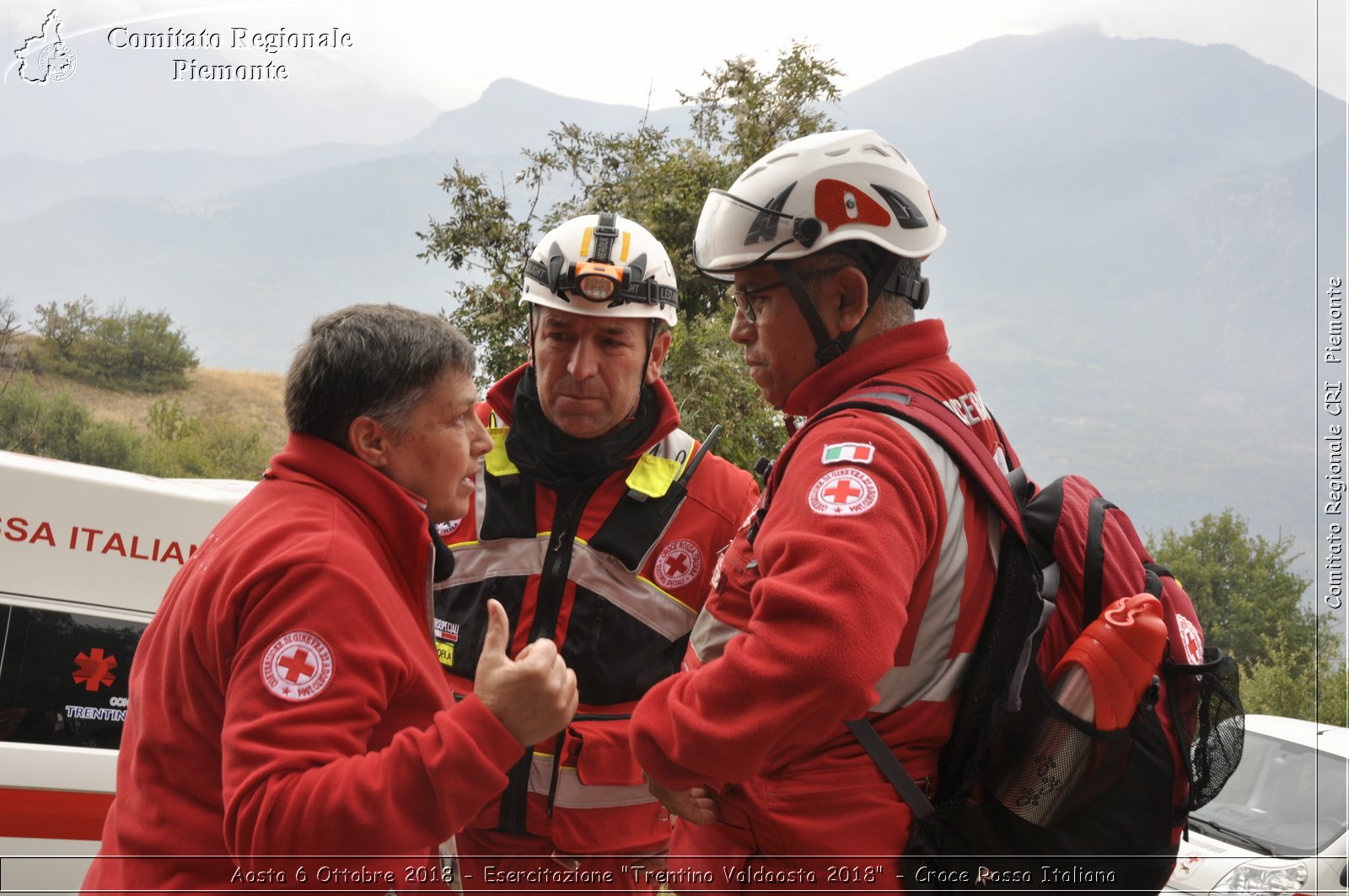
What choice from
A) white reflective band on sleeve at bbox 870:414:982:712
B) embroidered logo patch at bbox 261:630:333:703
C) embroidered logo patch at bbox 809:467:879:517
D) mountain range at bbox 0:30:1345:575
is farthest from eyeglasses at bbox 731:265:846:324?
mountain range at bbox 0:30:1345:575

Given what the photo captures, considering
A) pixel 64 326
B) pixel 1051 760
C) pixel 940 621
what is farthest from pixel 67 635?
pixel 64 326

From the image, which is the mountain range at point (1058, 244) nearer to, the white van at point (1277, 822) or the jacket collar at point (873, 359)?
the white van at point (1277, 822)

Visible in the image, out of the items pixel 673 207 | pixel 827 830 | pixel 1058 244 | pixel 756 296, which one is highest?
pixel 1058 244

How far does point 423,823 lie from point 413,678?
0.28m

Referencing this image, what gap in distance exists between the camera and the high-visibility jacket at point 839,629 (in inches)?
73.4

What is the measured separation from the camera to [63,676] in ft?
16.5

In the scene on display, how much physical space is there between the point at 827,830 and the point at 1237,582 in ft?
122

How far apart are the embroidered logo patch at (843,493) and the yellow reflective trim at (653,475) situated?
54.9 inches

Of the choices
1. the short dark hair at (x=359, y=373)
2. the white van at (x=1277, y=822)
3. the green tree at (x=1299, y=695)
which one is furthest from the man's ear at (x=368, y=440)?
the green tree at (x=1299, y=695)

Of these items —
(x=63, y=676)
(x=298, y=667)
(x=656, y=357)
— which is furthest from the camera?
(x=63, y=676)

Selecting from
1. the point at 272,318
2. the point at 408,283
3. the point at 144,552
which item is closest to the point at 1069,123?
the point at 408,283

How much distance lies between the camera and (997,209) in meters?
182

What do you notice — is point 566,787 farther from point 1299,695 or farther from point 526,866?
point 1299,695

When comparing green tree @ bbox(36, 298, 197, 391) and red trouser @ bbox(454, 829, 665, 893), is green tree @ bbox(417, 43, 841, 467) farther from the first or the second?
Result: green tree @ bbox(36, 298, 197, 391)
